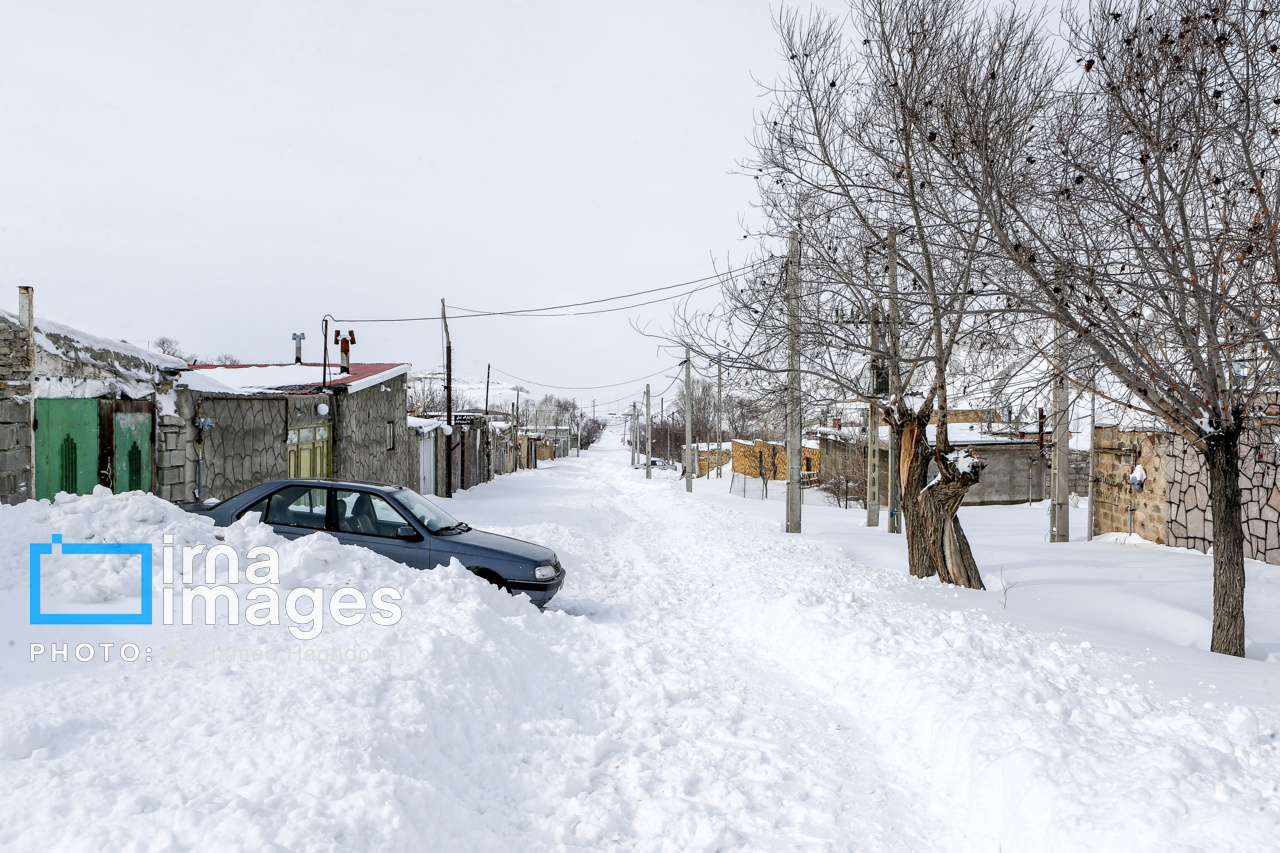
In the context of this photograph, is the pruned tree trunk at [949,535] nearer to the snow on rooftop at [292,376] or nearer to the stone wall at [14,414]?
the stone wall at [14,414]

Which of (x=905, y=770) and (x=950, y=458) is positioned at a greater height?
(x=950, y=458)

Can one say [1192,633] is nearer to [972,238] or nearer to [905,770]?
[972,238]

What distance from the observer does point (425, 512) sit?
7.98 metres

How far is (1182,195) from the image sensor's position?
6285mm

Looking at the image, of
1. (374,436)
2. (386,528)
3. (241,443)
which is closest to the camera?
(386,528)

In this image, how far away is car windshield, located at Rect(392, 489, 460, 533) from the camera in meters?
7.70

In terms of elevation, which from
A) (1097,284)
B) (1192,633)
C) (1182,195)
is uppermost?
(1182,195)

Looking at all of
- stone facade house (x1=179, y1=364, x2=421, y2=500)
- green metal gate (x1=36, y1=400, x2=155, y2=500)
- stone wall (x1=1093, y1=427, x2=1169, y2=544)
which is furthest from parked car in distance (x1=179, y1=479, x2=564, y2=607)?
stone wall (x1=1093, y1=427, x2=1169, y2=544)

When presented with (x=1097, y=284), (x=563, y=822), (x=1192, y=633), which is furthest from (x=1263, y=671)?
(x=563, y=822)

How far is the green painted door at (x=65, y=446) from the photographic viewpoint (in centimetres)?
863

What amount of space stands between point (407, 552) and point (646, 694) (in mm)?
3342

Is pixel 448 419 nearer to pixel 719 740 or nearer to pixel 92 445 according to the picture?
pixel 92 445

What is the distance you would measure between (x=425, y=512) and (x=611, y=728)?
4094 millimetres

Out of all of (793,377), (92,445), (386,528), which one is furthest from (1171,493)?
(92,445)
